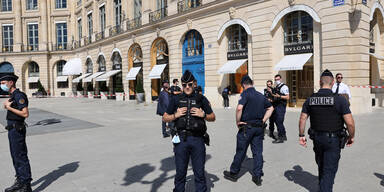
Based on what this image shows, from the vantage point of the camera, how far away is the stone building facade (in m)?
12.5

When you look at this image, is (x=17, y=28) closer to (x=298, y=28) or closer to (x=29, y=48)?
(x=29, y=48)

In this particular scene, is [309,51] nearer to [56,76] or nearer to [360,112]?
[360,112]

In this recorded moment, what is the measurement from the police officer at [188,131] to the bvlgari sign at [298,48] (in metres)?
12.0

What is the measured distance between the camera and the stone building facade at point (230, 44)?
12.5 meters

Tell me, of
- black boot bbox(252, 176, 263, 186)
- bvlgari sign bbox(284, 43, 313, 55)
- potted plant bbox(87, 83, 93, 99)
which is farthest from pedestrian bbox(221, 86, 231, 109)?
potted plant bbox(87, 83, 93, 99)

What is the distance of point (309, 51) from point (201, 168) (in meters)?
12.2

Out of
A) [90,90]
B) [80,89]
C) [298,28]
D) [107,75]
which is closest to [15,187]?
[298,28]

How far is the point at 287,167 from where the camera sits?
516cm

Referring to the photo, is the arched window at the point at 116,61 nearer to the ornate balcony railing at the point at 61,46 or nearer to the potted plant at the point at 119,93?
the potted plant at the point at 119,93

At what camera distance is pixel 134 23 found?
24766 millimetres

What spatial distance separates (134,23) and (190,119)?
22961 mm

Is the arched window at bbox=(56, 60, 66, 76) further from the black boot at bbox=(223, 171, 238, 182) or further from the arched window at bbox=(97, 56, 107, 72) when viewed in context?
the black boot at bbox=(223, 171, 238, 182)

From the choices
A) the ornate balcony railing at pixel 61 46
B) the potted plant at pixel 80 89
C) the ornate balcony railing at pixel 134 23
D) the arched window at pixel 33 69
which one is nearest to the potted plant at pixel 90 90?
the potted plant at pixel 80 89

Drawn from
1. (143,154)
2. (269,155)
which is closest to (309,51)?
(269,155)
